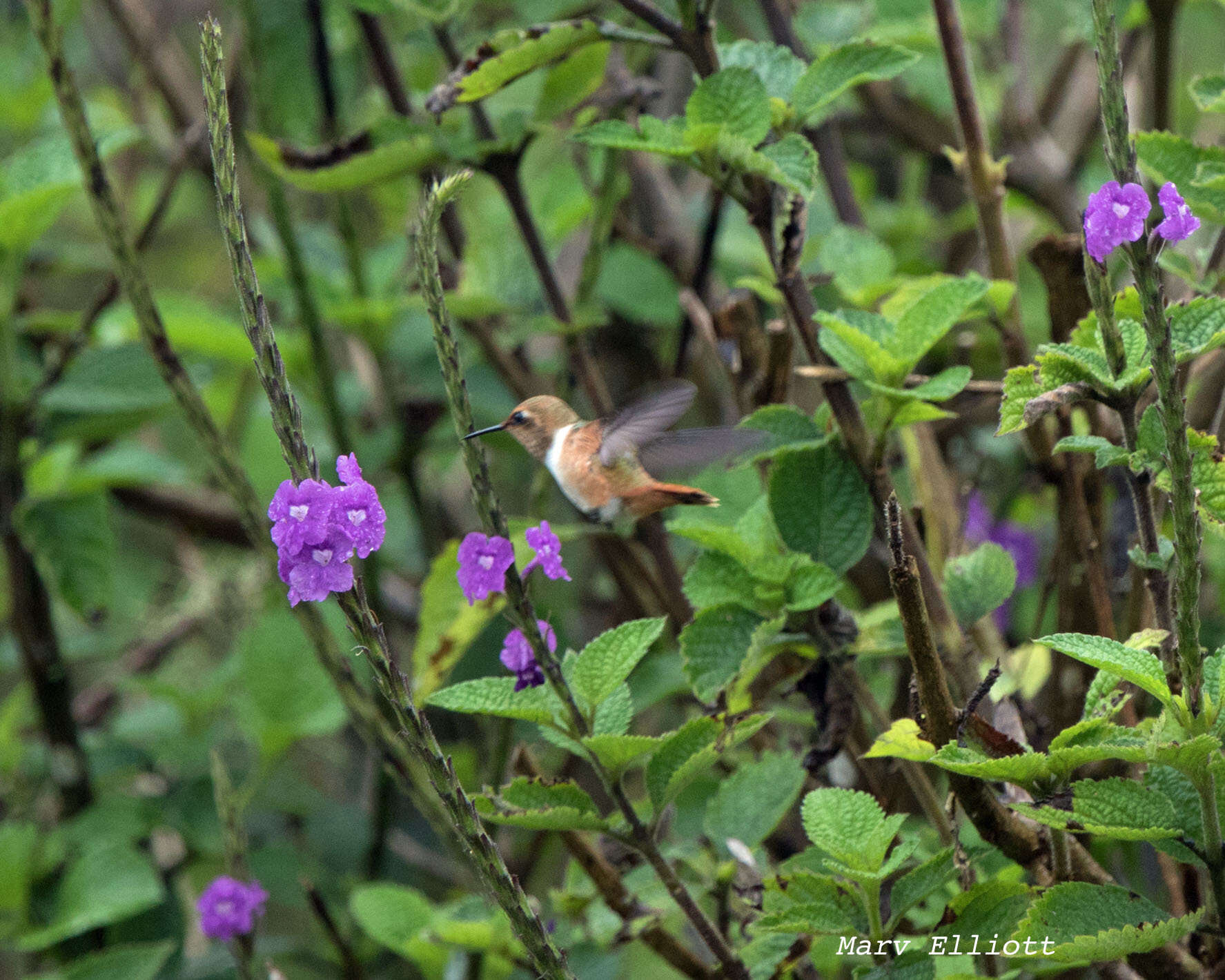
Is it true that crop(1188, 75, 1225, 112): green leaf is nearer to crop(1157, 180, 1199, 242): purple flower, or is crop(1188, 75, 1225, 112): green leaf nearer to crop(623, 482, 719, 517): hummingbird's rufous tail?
crop(1157, 180, 1199, 242): purple flower

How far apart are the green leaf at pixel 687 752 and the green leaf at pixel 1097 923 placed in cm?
15

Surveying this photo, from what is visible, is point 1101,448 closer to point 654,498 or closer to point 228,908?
point 654,498

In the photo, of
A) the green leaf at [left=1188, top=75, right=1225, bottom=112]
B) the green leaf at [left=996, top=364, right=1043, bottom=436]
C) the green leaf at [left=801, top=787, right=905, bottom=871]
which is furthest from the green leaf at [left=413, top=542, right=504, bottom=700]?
the green leaf at [left=1188, top=75, right=1225, bottom=112]

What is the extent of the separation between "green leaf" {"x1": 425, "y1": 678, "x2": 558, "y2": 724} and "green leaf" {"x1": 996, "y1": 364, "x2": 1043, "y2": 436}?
0.83 ft

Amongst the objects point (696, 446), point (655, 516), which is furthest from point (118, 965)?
point (696, 446)

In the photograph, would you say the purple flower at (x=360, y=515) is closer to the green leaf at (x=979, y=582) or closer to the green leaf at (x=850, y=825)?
the green leaf at (x=850, y=825)

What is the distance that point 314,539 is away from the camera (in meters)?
0.49

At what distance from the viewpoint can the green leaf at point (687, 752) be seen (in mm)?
613

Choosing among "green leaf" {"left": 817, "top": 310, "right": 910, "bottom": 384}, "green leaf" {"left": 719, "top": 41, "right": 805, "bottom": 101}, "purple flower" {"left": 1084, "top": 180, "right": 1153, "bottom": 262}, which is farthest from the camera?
"green leaf" {"left": 719, "top": 41, "right": 805, "bottom": 101}

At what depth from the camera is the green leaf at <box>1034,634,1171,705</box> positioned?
1.65ft

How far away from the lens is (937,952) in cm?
61

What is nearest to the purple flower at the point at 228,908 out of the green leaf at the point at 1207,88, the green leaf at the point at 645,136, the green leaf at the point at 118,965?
the green leaf at the point at 118,965

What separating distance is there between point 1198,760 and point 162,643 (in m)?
1.52

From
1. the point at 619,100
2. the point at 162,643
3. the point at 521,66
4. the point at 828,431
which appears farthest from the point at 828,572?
the point at 162,643
